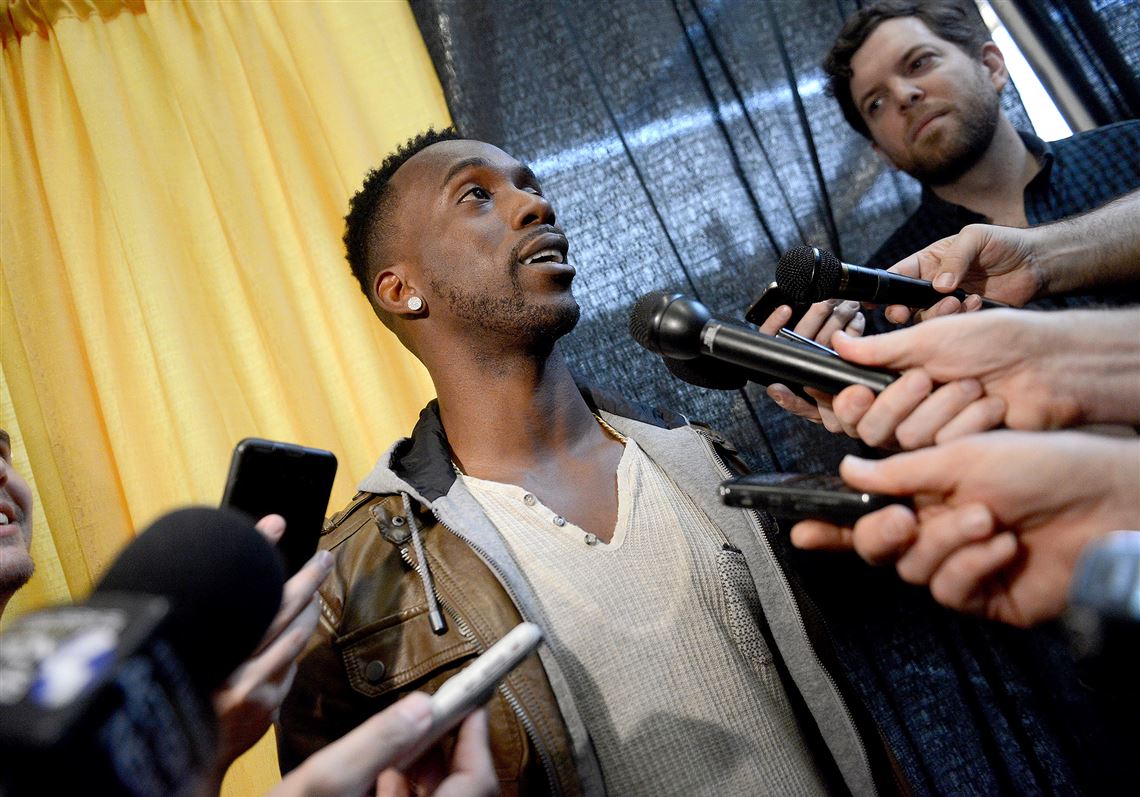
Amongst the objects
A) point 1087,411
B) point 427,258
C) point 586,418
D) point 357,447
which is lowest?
point 1087,411

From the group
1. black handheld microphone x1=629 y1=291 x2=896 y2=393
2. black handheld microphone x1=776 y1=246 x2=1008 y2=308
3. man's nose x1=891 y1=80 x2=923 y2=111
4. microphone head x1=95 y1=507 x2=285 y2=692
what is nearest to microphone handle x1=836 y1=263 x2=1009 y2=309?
black handheld microphone x1=776 y1=246 x2=1008 y2=308

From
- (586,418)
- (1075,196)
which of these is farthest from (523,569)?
(1075,196)

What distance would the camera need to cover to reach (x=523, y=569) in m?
1.52

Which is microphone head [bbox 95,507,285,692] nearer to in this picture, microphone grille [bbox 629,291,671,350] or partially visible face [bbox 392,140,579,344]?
microphone grille [bbox 629,291,671,350]

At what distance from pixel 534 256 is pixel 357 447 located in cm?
79

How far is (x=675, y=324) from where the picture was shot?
1180 mm

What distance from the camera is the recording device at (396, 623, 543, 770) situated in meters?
0.79

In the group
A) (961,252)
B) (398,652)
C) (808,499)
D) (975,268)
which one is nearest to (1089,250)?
(975,268)

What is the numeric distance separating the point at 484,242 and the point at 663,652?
1.04 meters

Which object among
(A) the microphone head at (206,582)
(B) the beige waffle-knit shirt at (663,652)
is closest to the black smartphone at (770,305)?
(B) the beige waffle-knit shirt at (663,652)

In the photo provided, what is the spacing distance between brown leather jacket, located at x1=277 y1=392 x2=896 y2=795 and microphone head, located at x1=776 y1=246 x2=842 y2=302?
50cm

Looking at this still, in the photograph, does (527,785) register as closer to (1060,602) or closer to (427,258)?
(1060,602)

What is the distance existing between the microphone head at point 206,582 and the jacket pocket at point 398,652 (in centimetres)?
62

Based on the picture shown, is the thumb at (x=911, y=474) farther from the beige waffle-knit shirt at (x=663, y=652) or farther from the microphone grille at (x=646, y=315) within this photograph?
the beige waffle-knit shirt at (x=663, y=652)
